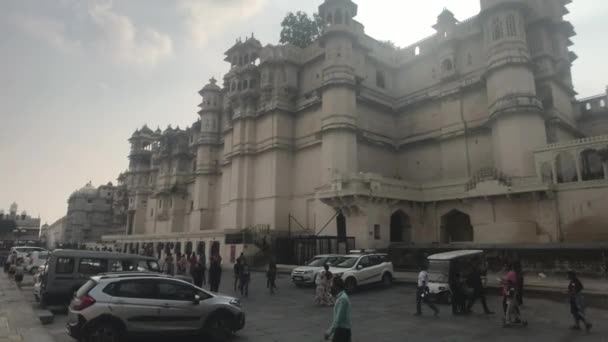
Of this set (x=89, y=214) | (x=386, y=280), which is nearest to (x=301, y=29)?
(x=386, y=280)

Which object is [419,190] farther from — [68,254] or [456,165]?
[68,254]

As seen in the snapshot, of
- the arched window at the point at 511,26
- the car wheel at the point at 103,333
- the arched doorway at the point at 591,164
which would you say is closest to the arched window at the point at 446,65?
the arched window at the point at 511,26

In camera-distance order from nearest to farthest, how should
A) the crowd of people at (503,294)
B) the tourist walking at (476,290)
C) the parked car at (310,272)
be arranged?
the crowd of people at (503,294) < the tourist walking at (476,290) < the parked car at (310,272)

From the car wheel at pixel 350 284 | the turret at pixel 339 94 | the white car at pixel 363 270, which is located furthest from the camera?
the turret at pixel 339 94

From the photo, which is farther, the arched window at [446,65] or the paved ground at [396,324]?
the arched window at [446,65]

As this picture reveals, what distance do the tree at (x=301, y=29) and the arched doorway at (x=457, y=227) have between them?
31.1 m

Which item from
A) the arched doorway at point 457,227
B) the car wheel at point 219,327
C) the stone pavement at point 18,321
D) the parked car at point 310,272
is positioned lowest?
the stone pavement at point 18,321

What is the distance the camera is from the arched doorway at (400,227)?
1243 inches

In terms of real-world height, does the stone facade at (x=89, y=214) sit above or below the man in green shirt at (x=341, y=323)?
above

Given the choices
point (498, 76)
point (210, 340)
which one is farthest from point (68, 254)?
point (498, 76)

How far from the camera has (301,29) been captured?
5288 centimetres

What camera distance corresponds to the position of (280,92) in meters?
41.8

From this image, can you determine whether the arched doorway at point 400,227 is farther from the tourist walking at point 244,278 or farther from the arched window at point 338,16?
the arched window at point 338,16

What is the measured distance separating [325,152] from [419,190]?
8396 millimetres
